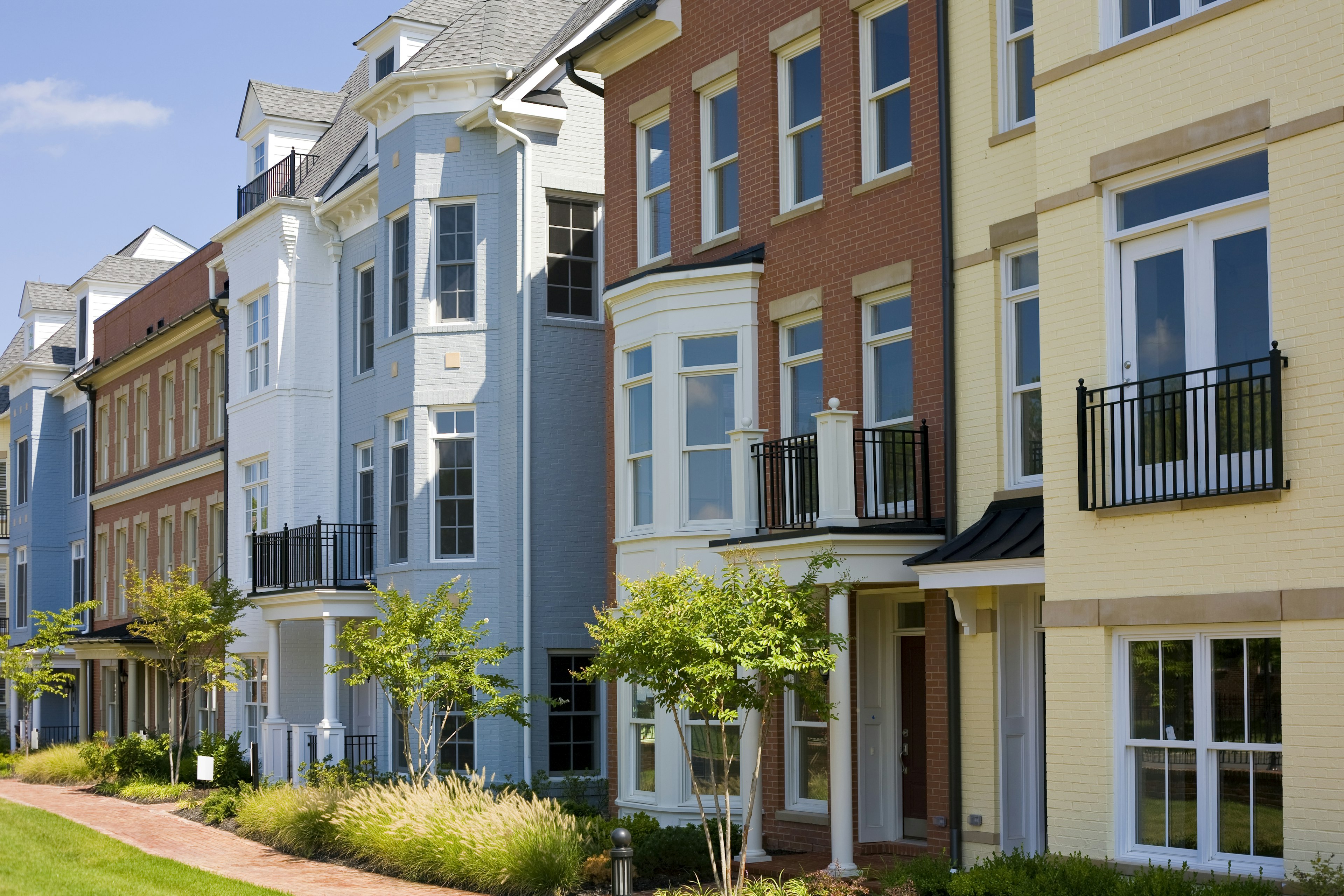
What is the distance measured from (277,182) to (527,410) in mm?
10956

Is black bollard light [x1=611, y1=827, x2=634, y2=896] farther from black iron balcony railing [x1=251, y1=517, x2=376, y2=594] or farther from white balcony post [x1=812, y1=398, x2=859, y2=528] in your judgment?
black iron balcony railing [x1=251, y1=517, x2=376, y2=594]

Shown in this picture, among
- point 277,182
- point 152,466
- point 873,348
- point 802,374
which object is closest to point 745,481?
point 802,374

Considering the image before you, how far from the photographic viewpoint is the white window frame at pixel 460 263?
23.9 meters

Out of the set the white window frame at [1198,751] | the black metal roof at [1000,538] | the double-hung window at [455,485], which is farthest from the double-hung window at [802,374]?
the double-hung window at [455,485]

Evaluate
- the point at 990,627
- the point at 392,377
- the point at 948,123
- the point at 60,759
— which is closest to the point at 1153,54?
the point at 948,123

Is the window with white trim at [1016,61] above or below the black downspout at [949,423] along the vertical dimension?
above

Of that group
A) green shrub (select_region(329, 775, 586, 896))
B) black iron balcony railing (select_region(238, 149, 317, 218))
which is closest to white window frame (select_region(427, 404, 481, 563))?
green shrub (select_region(329, 775, 586, 896))

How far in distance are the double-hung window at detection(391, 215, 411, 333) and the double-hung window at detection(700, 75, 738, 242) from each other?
7.29 metres

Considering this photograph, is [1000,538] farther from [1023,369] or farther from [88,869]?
[88,869]

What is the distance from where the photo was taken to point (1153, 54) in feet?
38.4

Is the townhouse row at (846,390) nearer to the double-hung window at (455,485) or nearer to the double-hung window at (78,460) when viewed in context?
the double-hung window at (455,485)

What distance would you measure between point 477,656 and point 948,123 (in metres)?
9.26

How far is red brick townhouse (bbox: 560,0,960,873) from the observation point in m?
15.3

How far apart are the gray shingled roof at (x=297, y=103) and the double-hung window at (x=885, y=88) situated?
1857 cm
